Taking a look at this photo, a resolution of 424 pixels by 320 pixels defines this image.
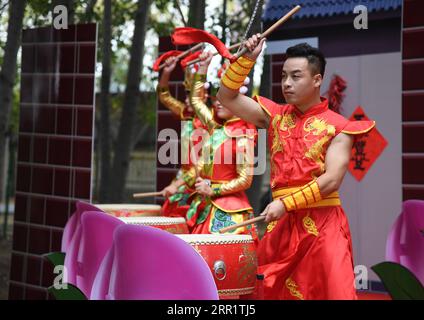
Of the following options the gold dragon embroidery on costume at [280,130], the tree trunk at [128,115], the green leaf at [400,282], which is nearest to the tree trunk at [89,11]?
the tree trunk at [128,115]

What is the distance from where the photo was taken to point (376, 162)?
513 centimetres

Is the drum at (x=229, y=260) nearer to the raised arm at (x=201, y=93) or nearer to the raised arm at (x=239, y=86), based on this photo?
the raised arm at (x=239, y=86)

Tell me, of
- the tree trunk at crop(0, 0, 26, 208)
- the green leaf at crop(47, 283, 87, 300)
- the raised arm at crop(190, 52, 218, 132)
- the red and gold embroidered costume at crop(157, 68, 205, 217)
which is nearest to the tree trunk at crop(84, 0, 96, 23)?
the tree trunk at crop(0, 0, 26, 208)

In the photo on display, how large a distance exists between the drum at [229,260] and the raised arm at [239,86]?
20.0 inches

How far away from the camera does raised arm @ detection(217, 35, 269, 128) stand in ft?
8.96

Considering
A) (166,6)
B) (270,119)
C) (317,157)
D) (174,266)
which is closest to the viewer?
(174,266)

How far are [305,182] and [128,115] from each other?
9.29ft

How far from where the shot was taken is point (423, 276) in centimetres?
258

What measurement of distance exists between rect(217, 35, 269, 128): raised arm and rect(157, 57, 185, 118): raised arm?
154 centimetres

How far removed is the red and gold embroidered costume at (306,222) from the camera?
2.73 meters

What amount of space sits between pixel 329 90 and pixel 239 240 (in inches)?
99.2

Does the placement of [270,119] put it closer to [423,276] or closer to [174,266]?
[423,276]
